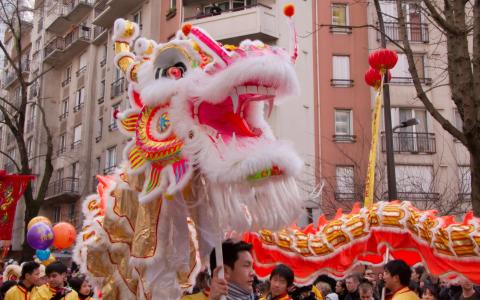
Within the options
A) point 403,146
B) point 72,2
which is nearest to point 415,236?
point 403,146

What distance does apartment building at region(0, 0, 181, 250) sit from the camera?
80.8 feet

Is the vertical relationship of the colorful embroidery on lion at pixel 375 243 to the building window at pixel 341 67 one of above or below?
below

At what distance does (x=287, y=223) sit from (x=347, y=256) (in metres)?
0.94

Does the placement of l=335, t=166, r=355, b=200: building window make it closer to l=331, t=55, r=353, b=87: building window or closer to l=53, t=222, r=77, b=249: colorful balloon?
l=331, t=55, r=353, b=87: building window

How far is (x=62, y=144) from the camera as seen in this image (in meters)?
29.6

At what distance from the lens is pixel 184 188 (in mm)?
3527

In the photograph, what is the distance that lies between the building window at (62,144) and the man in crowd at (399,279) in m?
26.4

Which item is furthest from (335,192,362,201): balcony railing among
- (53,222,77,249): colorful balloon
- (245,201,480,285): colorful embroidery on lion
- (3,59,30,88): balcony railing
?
(3,59,30,88): balcony railing

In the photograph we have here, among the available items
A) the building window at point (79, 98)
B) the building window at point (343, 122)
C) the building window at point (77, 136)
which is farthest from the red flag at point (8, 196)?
→ the building window at point (79, 98)

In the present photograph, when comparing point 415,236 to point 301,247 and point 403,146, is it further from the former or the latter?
point 403,146

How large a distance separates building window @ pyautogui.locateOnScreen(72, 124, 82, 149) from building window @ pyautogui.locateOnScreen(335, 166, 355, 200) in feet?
46.2

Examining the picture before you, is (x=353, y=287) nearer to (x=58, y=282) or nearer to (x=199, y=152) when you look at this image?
(x=58, y=282)

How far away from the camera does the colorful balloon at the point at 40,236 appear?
8.08 meters

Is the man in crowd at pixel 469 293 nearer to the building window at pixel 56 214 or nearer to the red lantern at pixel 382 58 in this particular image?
the red lantern at pixel 382 58
